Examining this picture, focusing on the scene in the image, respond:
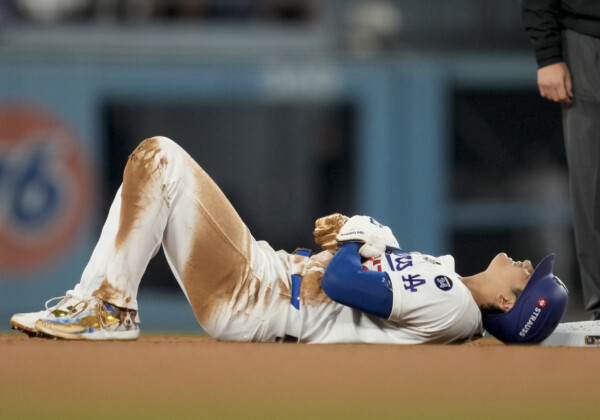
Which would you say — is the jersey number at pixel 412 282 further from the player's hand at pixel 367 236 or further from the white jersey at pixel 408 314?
the player's hand at pixel 367 236

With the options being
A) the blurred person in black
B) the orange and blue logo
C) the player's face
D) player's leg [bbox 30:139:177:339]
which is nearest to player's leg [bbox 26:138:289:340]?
player's leg [bbox 30:139:177:339]

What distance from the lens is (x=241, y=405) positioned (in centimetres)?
316

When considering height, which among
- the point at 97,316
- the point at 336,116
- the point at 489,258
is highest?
the point at 336,116

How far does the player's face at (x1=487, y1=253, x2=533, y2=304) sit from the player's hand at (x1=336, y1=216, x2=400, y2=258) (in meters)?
0.41

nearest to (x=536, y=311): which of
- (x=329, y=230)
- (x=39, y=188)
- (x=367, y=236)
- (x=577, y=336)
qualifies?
(x=577, y=336)

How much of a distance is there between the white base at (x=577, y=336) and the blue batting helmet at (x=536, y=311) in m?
0.12

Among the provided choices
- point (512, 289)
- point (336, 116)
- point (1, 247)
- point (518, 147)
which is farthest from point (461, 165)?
point (512, 289)

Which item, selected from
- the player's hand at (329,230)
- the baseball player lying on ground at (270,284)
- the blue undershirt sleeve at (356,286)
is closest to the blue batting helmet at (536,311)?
the baseball player lying on ground at (270,284)

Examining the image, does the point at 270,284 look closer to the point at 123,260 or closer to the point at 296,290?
the point at 296,290

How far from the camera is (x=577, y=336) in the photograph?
3758 millimetres

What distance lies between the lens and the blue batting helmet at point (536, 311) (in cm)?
354

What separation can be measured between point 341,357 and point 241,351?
0.34 meters

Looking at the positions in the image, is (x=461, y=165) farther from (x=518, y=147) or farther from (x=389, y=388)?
(x=389, y=388)

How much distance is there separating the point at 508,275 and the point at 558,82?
39.2 inches
